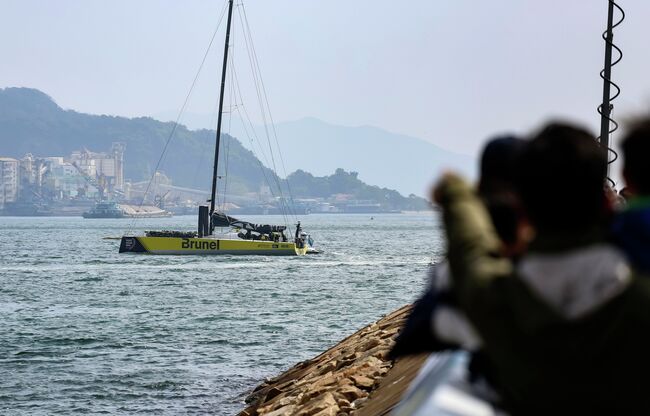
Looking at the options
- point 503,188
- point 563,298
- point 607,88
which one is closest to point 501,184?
point 503,188

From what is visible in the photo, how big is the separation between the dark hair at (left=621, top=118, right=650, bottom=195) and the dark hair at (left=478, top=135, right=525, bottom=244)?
233mm

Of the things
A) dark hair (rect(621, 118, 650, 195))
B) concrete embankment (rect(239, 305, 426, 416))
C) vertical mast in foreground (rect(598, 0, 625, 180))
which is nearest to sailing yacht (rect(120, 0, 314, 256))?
concrete embankment (rect(239, 305, 426, 416))

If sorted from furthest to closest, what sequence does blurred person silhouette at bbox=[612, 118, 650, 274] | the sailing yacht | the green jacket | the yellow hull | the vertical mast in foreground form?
the yellow hull < the sailing yacht < the vertical mast in foreground < blurred person silhouette at bbox=[612, 118, 650, 274] < the green jacket

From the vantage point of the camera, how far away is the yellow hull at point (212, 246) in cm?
6588

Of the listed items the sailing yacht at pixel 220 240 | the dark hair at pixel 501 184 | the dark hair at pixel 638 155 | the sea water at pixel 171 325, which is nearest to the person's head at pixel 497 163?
the dark hair at pixel 501 184

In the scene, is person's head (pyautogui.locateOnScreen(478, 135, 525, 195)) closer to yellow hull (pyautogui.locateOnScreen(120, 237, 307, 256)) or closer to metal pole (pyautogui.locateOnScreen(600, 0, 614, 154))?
metal pole (pyautogui.locateOnScreen(600, 0, 614, 154))

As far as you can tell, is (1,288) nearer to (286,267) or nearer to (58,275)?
(58,275)

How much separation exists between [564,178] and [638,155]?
283 millimetres

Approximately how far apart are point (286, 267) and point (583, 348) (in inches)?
2168

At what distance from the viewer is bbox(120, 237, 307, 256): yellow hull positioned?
6588 centimetres

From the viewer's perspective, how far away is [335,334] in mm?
26062

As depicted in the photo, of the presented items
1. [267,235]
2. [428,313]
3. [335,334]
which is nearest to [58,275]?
[267,235]

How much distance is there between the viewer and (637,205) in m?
2.39

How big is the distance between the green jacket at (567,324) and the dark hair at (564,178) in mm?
A: 42
